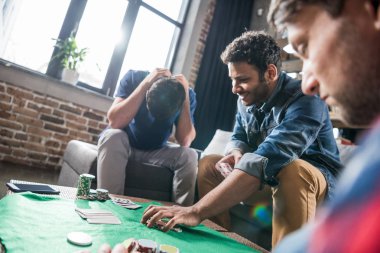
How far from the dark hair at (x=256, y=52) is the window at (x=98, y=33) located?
239 centimetres

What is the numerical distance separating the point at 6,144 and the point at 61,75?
965 mm

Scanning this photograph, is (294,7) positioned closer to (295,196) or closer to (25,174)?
(295,196)

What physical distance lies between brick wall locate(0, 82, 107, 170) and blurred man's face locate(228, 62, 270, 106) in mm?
2293

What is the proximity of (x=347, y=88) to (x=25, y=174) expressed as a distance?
111 inches

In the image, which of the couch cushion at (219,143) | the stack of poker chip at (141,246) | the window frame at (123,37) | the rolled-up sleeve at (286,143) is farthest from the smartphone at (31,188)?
the window frame at (123,37)

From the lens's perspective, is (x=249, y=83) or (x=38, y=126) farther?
(x=38, y=126)

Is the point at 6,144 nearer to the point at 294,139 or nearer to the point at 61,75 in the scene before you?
the point at 61,75

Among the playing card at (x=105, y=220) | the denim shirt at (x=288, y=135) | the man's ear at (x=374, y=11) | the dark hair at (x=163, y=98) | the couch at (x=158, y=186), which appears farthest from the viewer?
the dark hair at (x=163, y=98)

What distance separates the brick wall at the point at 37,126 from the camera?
2.88 m

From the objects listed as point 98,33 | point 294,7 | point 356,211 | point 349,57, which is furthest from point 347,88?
point 98,33

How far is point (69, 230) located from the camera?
34.2 inches

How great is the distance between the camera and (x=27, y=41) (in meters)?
3.21

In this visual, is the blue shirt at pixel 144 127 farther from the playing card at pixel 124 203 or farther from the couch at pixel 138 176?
the playing card at pixel 124 203

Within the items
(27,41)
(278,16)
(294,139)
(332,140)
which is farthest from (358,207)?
(27,41)
